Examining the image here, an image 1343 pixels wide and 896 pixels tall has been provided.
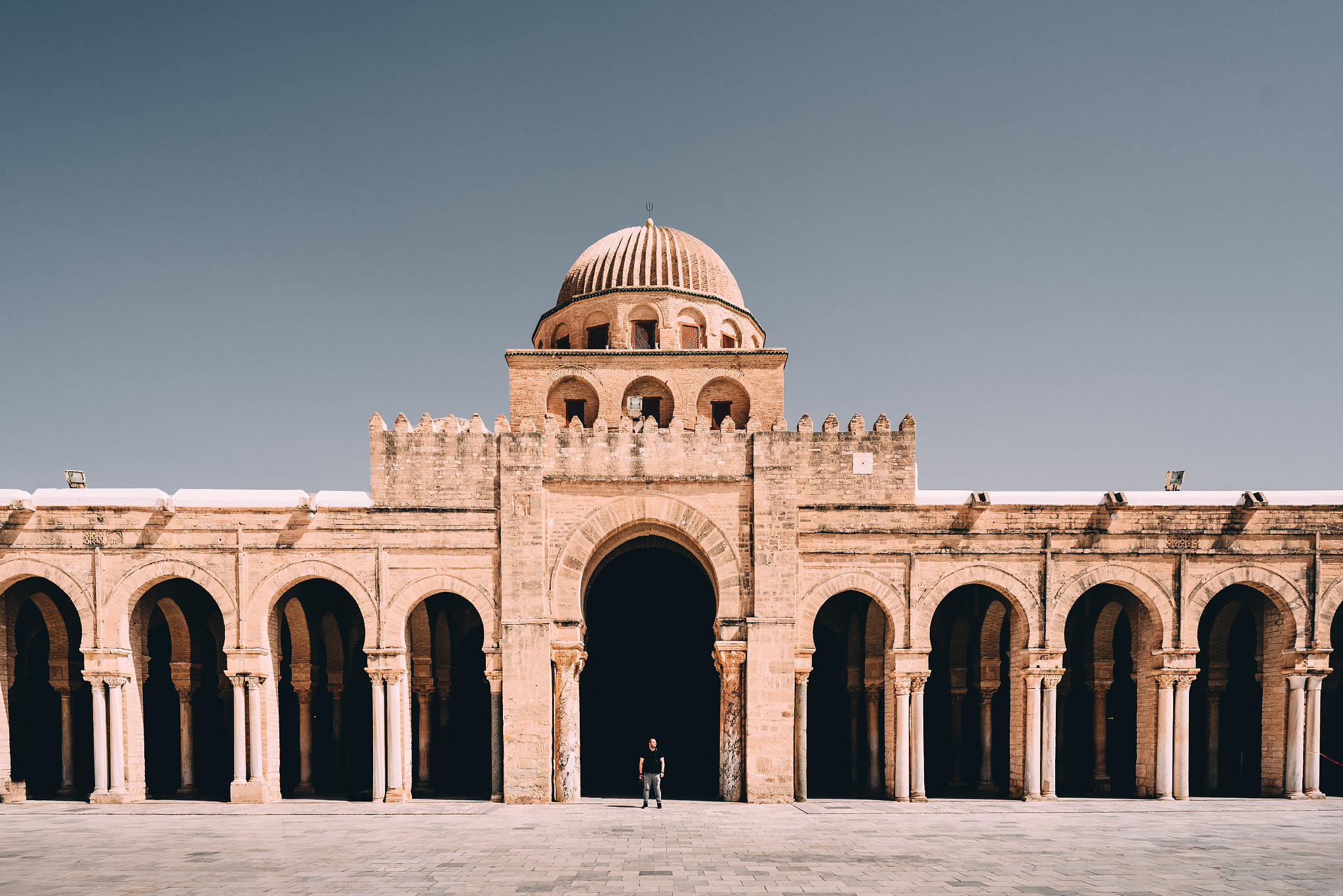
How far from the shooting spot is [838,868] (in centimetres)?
991

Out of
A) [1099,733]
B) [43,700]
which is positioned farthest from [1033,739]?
[43,700]

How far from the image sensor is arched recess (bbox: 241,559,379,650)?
1445 centimetres

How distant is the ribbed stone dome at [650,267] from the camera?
20281 mm

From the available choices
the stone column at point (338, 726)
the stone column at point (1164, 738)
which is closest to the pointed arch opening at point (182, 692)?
the stone column at point (338, 726)

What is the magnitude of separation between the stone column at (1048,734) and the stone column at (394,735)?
12.0 m

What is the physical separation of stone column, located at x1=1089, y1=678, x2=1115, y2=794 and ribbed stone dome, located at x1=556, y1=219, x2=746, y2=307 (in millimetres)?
12452

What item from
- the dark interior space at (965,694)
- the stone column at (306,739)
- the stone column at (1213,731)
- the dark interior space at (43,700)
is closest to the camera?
the dark interior space at (43,700)

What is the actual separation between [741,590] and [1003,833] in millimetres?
5638

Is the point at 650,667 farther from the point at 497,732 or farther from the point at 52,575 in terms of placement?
the point at 52,575

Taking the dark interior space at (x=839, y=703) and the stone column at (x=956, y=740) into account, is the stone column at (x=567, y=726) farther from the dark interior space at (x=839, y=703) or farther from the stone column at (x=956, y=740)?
the stone column at (x=956, y=740)

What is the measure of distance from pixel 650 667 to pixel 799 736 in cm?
537

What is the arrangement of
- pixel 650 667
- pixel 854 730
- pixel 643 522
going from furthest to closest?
1. pixel 650 667
2. pixel 854 730
3. pixel 643 522

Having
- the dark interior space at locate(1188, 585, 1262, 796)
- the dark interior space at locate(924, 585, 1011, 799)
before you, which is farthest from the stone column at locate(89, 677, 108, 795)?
the dark interior space at locate(1188, 585, 1262, 796)

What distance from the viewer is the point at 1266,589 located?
48.7ft
